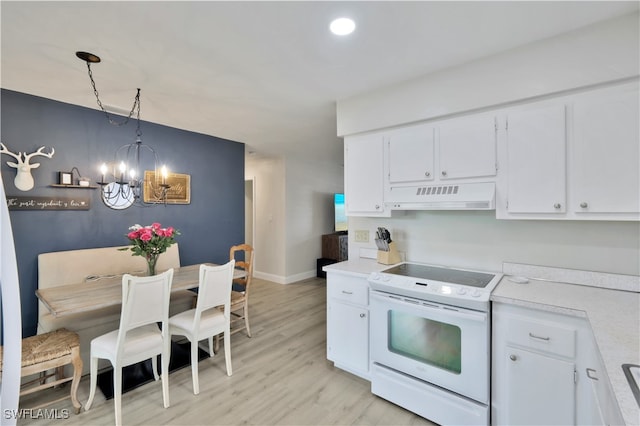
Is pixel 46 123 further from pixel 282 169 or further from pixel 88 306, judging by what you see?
pixel 282 169

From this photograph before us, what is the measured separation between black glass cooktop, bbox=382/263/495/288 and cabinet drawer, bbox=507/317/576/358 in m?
0.29

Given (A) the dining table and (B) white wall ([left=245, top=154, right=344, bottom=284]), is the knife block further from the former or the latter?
(B) white wall ([left=245, top=154, right=344, bottom=284])

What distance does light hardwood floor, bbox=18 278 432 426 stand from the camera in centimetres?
198

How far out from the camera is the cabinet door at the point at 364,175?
103 inches

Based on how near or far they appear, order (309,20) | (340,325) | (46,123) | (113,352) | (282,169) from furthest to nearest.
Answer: (282,169)
(46,123)
(340,325)
(113,352)
(309,20)

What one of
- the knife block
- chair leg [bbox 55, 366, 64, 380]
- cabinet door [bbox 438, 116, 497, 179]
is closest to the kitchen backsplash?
the knife block

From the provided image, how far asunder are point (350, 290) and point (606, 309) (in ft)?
5.09

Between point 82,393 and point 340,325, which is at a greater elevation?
point 340,325

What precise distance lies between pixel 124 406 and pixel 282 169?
162 inches

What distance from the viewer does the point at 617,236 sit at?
184 centimetres

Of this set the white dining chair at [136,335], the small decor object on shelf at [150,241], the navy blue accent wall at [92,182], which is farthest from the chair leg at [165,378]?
the navy blue accent wall at [92,182]

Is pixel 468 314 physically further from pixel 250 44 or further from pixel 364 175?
pixel 250 44

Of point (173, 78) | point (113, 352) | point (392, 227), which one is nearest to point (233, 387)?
point (113, 352)

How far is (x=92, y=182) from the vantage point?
298 centimetres
